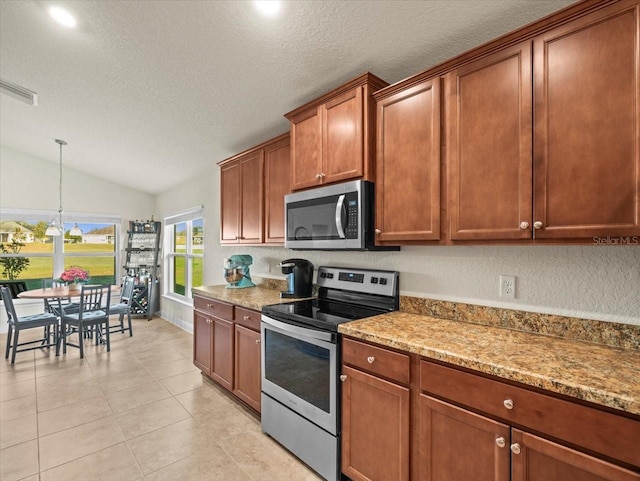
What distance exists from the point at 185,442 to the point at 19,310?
513cm

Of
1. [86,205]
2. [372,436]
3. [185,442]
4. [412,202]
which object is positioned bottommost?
[185,442]

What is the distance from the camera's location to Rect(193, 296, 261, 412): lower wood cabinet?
248 cm

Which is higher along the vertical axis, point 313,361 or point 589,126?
point 589,126

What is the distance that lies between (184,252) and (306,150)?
4.17m

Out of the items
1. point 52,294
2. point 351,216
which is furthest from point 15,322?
point 351,216

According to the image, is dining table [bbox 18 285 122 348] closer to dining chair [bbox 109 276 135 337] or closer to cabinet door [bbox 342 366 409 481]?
dining chair [bbox 109 276 135 337]

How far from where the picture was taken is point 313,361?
6.26 ft

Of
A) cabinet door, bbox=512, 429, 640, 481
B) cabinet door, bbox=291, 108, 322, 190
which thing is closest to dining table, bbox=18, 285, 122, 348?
cabinet door, bbox=291, 108, 322, 190

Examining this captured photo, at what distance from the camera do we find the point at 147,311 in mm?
5879

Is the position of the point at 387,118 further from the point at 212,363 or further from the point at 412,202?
the point at 212,363

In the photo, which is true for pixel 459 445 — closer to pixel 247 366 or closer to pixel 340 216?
pixel 340 216

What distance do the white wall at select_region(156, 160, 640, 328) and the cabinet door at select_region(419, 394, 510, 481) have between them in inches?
27.9

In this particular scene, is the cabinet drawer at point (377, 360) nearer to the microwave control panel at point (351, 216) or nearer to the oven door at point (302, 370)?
the oven door at point (302, 370)

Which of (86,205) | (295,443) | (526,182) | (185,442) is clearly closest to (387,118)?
(526,182)
